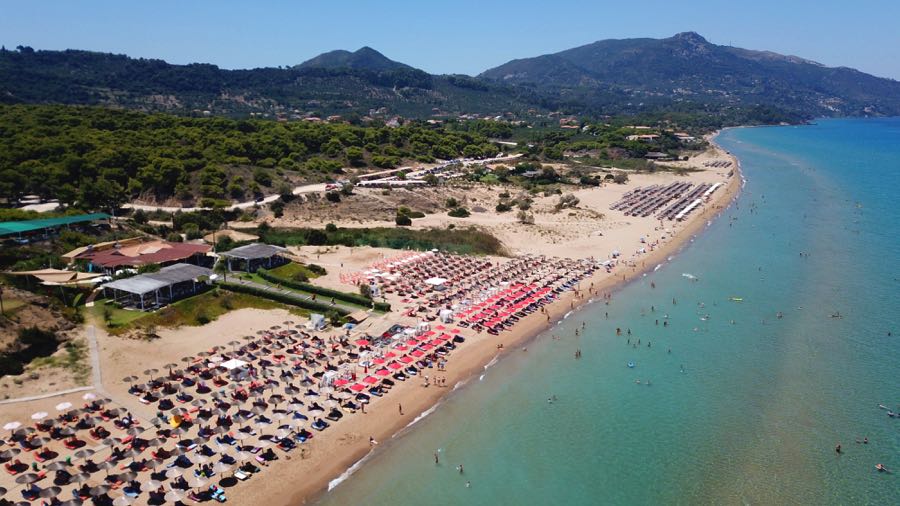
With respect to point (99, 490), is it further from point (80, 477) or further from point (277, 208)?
point (277, 208)

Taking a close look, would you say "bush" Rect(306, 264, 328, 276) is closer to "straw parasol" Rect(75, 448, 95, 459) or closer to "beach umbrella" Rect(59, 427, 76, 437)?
"beach umbrella" Rect(59, 427, 76, 437)

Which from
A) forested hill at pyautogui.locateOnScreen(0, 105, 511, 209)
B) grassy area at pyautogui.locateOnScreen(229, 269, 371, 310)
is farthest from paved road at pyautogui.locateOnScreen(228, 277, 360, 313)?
forested hill at pyautogui.locateOnScreen(0, 105, 511, 209)

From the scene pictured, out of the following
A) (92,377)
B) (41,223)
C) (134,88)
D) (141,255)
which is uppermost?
(134,88)

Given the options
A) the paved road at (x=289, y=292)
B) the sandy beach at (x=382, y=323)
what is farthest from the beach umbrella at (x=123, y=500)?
the paved road at (x=289, y=292)

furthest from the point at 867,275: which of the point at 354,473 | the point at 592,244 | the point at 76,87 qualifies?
the point at 76,87

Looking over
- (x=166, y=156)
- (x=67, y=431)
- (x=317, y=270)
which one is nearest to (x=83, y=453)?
(x=67, y=431)

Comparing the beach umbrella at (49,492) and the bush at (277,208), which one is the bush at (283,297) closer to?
the beach umbrella at (49,492)

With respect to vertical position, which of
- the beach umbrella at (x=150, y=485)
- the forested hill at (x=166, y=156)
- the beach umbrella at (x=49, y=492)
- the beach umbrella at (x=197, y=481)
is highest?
the forested hill at (x=166, y=156)
